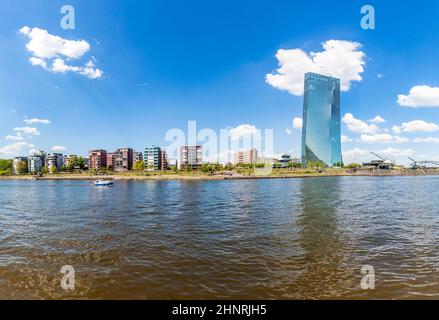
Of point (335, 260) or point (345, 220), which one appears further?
point (345, 220)

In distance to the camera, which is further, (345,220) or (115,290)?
(345,220)

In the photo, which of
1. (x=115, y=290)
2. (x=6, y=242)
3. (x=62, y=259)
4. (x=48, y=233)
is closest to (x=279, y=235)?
(x=115, y=290)

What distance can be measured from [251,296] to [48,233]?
753 inches

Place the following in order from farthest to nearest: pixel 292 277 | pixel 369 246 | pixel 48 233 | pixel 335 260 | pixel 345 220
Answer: pixel 345 220, pixel 48 233, pixel 369 246, pixel 335 260, pixel 292 277

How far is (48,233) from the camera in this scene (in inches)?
823

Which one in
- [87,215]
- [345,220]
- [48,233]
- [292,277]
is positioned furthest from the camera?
[87,215]

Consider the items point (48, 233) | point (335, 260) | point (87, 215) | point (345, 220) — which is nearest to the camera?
point (335, 260)

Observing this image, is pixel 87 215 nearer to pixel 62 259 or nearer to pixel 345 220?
pixel 62 259
